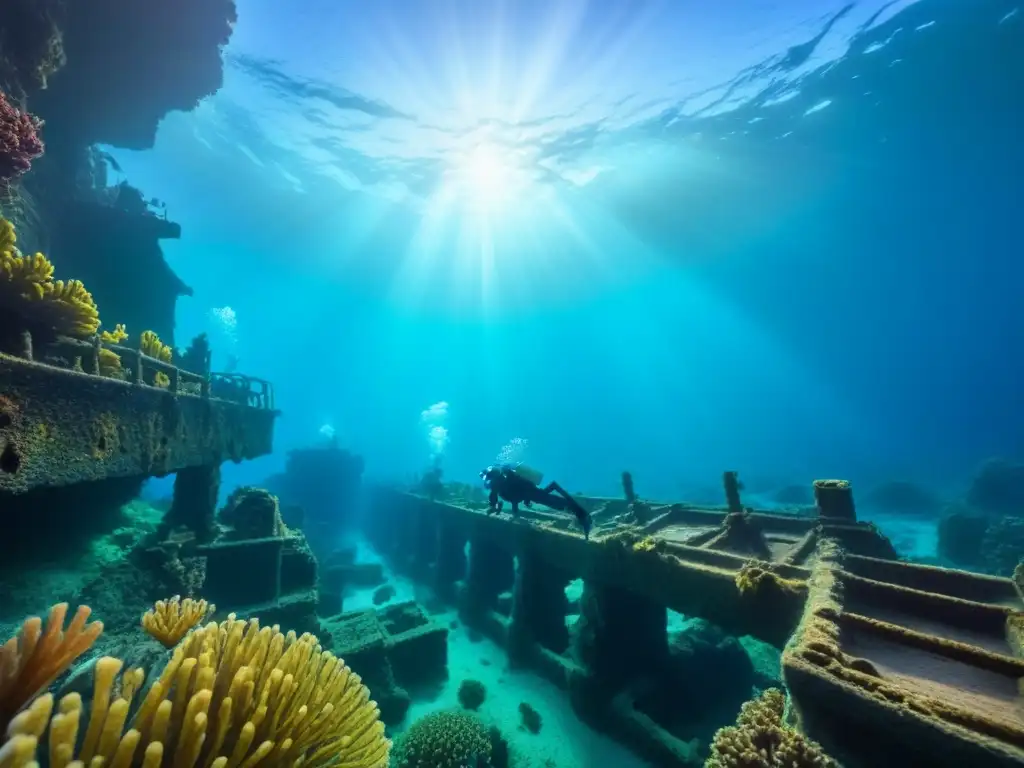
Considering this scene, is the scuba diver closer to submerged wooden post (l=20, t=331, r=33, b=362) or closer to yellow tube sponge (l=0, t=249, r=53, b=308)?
submerged wooden post (l=20, t=331, r=33, b=362)

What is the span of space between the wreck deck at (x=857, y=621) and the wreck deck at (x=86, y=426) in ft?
29.1

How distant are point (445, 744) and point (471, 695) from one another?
2.56m

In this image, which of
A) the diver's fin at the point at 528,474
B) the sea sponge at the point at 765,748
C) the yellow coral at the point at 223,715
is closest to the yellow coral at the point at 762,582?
the sea sponge at the point at 765,748

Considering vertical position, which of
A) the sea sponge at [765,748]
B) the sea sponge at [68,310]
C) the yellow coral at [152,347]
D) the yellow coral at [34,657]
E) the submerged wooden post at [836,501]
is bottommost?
the sea sponge at [765,748]

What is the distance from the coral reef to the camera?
1043 cm

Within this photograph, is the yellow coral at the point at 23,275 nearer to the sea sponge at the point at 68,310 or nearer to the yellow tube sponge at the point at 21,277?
the yellow tube sponge at the point at 21,277

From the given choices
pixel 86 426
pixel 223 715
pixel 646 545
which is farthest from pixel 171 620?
pixel 646 545

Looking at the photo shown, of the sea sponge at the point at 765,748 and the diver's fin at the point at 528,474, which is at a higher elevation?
the diver's fin at the point at 528,474

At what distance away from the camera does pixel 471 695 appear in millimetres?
10500

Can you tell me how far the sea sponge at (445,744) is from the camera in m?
7.95

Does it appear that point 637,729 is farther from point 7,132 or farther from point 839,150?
point 839,150

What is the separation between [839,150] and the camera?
39.0 meters

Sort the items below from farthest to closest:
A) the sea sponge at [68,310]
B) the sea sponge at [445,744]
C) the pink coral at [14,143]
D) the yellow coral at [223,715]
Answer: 1. the sea sponge at [445,744]
2. the pink coral at [14,143]
3. the sea sponge at [68,310]
4. the yellow coral at [223,715]

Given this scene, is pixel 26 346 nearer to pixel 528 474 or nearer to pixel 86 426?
pixel 86 426
